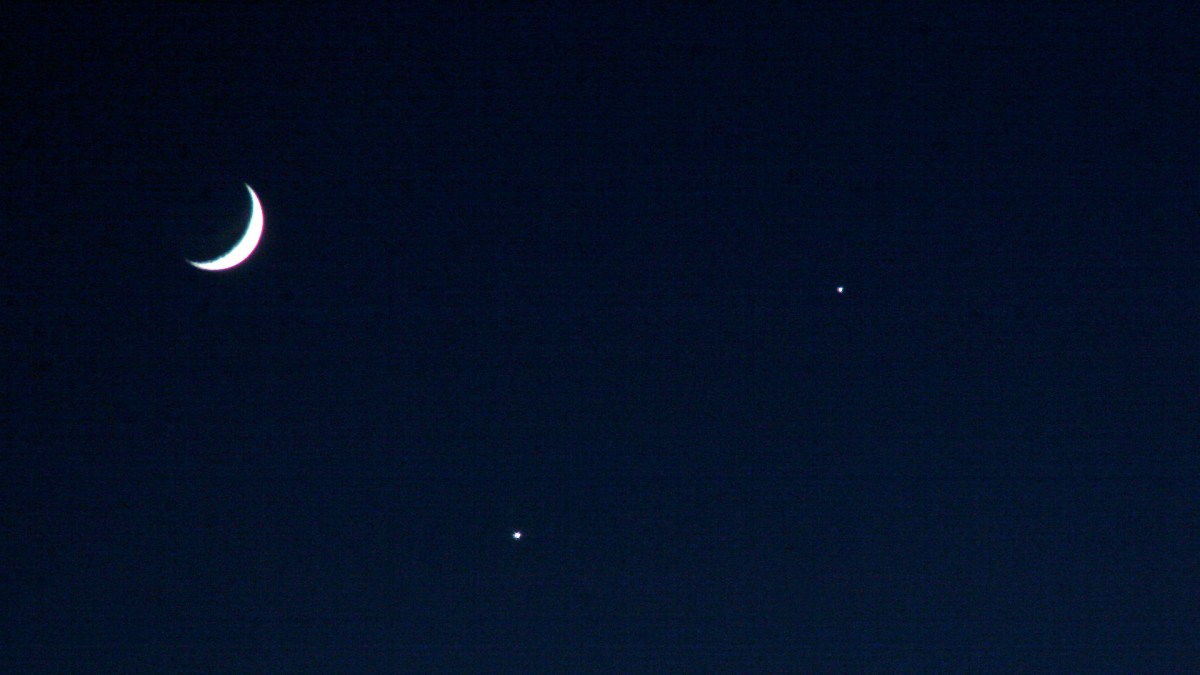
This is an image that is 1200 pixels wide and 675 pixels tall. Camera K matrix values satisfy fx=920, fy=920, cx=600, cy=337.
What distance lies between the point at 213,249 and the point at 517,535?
2378 mm

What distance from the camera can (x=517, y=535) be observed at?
5445 millimetres

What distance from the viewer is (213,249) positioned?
16.9ft

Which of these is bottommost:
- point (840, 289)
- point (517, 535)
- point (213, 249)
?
point (517, 535)

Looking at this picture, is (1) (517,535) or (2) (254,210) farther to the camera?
(1) (517,535)

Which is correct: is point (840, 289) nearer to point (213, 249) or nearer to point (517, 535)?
point (517, 535)

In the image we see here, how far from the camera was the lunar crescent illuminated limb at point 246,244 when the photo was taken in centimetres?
507

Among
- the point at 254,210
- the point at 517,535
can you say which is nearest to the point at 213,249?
the point at 254,210

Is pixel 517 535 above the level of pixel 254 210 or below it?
below

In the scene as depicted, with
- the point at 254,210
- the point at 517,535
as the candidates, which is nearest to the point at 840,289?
the point at 517,535

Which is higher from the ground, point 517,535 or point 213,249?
point 213,249

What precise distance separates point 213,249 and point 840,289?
11.5 feet

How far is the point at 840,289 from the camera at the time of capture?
17.0 ft

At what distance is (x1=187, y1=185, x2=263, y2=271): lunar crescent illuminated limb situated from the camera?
507 centimetres

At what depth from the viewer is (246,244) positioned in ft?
16.8
